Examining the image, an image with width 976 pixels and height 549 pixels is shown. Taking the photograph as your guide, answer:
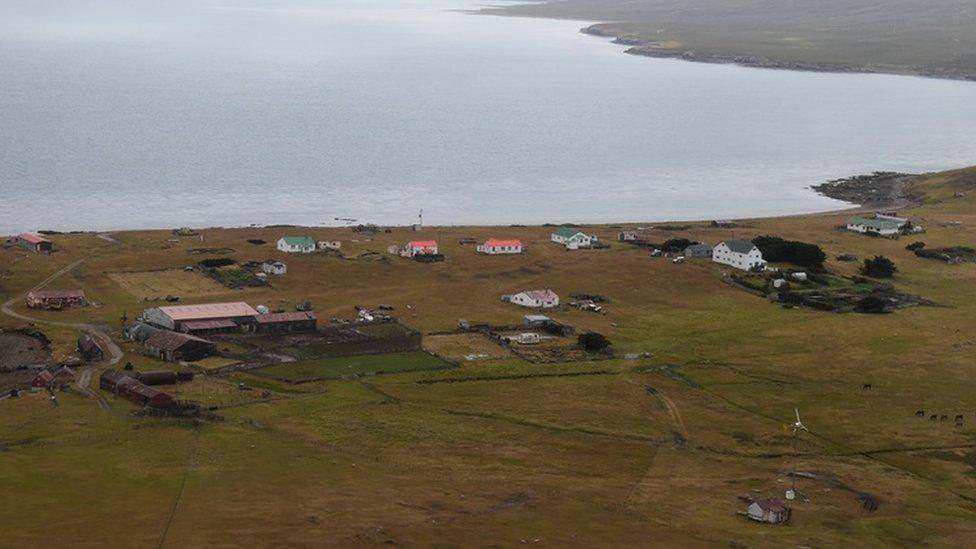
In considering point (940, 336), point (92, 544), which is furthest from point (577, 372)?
point (92, 544)

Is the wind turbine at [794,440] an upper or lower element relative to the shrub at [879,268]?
lower

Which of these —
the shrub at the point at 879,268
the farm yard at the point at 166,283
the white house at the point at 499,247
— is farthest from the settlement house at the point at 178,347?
the shrub at the point at 879,268

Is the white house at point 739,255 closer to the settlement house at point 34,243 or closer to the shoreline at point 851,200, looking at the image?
the shoreline at point 851,200

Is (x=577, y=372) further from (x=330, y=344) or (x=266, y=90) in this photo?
(x=266, y=90)

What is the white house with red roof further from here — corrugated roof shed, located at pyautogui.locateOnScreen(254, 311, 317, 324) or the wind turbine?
the wind turbine

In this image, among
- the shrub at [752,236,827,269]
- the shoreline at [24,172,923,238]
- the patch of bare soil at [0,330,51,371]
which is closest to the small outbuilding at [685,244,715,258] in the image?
the shrub at [752,236,827,269]
